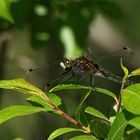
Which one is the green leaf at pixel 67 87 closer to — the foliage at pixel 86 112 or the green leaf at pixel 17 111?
the foliage at pixel 86 112

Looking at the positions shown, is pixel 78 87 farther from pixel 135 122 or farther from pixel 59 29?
pixel 59 29

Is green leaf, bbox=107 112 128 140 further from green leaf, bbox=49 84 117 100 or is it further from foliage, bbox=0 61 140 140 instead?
green leaf, bbox=49 84 117 100

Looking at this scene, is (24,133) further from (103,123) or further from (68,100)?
A: (103,123)

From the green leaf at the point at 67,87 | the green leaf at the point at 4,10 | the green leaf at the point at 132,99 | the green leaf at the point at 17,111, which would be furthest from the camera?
the green leaf at the point at 4,10

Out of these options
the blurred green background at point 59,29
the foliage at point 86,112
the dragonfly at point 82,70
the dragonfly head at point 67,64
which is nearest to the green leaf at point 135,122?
the foliage at point 86,112

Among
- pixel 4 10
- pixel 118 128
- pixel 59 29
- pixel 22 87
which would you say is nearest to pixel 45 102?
pixel 22 87

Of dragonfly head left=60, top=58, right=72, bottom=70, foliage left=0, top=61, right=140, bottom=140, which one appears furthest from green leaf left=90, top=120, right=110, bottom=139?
dragonfly head left=60, top=58, right=72, bottom=70
